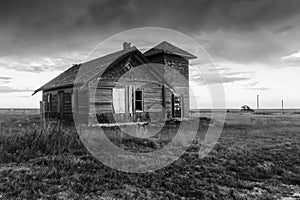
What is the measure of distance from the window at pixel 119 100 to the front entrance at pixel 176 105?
6.75 meters

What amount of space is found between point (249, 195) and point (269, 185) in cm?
101

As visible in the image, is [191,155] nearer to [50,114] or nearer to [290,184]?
[290,184]

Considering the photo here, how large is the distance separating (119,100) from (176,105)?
7533 mm

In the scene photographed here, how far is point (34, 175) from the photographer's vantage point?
→ 5.93 meters

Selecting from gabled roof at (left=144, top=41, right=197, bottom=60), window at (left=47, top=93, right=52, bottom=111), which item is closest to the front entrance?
gabled roof at (left=144, top=41, right=197, bottom=60)

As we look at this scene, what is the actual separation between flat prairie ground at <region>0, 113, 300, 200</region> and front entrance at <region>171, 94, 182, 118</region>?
43.0ft

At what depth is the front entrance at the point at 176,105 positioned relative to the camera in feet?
73.6

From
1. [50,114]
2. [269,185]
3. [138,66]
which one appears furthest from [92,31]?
[269,185]

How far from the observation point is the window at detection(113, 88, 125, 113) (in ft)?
53.1

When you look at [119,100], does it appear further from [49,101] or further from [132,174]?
[132,174]

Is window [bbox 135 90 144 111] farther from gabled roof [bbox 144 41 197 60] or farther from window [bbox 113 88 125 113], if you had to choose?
gabled roof [bbox 144 41 197 60]

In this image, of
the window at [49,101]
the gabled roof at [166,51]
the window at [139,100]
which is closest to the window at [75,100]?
the window at [139,100]

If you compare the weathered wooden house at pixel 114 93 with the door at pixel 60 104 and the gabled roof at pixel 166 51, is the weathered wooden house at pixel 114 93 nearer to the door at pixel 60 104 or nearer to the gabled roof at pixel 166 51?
the door at pixel 60 104

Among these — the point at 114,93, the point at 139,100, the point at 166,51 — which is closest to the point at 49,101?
the point at 114,93
